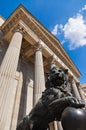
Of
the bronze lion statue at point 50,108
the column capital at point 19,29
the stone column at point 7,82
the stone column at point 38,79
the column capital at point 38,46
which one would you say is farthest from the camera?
the column capital at point 38,46

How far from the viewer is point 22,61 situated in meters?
17.2

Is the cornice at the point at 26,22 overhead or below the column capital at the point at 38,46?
overhead

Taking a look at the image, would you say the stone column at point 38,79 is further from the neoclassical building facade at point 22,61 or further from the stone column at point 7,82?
the stone column at point 7,82

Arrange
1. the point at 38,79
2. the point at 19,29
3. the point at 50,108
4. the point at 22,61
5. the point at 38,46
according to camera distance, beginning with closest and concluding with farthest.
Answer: the point at 50,108 < the point at 38,79 < the point at 19,29 < the point at 38,46 < the point at 22,61

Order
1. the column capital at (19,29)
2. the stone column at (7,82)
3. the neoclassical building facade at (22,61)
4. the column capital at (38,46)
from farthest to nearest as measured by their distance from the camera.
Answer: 1. the column capital at (38,46)
2. the column capital at (19,29)
3. the neoclassical building facade at (22,61)
4. the stone column at (7,82)

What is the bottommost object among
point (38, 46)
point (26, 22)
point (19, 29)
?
point (38, 46)

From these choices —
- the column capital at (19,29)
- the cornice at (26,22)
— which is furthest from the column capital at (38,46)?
the column capital at (19,29)

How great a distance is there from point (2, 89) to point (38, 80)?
12.3ft

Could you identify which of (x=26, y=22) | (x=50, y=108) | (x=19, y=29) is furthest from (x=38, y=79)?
(x=50, y=108)

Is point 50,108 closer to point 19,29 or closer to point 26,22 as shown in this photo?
point 19,29

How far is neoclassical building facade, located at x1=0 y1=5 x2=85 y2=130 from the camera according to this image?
9175mm

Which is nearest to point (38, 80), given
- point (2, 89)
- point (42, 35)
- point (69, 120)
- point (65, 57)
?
point (2, 89)

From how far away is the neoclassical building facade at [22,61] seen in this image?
30.1ft

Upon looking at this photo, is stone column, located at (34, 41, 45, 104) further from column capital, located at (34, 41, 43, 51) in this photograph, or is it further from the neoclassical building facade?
column capital, located at (34, 41, 43, 51)
